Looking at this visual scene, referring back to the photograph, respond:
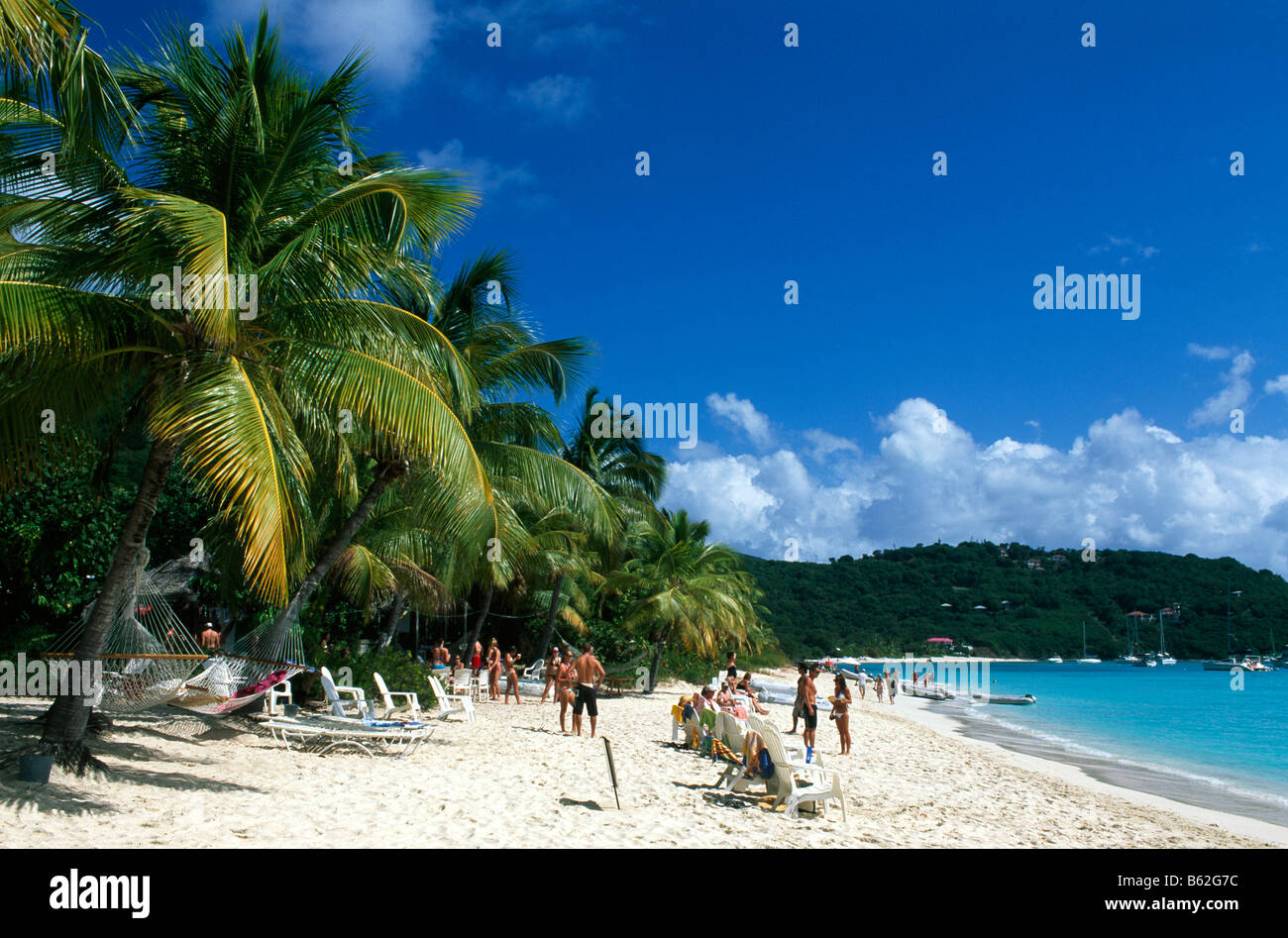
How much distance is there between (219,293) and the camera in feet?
19.9

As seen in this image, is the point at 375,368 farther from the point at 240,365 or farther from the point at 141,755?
the point at 141,755

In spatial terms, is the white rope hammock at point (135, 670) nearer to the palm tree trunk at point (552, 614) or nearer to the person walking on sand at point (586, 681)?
the person walking on sand at point (586, 681)

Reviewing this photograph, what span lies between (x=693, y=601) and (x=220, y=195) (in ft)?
60.7

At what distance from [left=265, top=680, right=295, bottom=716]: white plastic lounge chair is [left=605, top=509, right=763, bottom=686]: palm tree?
1118 cm

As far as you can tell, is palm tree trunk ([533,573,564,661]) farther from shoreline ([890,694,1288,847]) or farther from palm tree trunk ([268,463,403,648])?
palm tree trunk ([268,463,403,648])

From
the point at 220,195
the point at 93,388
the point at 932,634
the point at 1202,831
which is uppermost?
the point at 220,195

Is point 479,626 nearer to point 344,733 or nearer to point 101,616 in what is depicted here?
point 344,733

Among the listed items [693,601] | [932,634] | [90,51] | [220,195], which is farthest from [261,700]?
[932,634]

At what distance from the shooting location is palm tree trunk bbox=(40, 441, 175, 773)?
274 inches

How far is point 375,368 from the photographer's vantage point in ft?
23.3

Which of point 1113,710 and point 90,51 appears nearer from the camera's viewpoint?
point 90,51

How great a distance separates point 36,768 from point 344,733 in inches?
147

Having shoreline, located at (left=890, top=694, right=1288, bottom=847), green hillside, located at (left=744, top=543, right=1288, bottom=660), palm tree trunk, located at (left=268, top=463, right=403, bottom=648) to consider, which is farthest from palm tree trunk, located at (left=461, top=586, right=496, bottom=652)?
green hillside, located at (left=744, top=543, right=1288, bottom=660)
